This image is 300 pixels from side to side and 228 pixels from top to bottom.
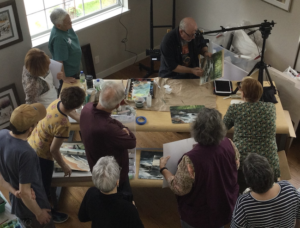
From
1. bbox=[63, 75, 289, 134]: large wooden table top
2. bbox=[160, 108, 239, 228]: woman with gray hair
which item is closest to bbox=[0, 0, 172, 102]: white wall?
bbox=[63, 75, 289, 134]: large wooden table top

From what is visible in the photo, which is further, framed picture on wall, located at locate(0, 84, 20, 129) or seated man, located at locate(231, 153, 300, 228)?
framed picture on wall, located at locate(0, 84, 20, 129)

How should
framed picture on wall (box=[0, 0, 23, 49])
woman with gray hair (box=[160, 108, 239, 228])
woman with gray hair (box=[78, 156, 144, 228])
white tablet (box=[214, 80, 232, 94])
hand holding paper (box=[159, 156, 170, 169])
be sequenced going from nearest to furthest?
woman with gray hair (box=[78, 156, 144, 228]), woman with gray hair (box=[160, 108, 239, 228]), hand holding paper (box=[159, 156, 170, 169]), white tablet (box=[214, 80, 232, 94]), framed picture on wall (box=[0, 0, 23, 49])

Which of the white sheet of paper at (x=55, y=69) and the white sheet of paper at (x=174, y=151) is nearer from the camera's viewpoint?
the white sheet of paper at (x=174, y=151)

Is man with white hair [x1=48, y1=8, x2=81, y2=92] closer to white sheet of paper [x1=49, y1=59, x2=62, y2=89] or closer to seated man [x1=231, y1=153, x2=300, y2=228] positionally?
white sheet of paper [x1=49, y1=59, x2=62, y2=89]

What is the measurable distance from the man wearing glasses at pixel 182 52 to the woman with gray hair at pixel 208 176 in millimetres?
1572

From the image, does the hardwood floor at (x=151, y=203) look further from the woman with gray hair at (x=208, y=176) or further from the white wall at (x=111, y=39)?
the white wall at (x=111, y=39)

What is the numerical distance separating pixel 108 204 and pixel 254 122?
1353 millimetres

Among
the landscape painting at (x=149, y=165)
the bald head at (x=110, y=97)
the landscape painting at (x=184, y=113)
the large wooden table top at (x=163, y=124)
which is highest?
the bald head at (x=110, y=97)

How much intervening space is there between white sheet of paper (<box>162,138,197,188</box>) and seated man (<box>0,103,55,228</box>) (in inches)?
36.7

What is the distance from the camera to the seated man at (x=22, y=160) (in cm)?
207

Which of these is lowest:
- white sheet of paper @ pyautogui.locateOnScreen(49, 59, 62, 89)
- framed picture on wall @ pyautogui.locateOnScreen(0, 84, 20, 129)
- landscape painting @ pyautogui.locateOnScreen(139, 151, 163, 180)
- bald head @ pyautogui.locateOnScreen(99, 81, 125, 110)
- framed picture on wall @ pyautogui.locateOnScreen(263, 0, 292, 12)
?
landscape painting @ pyautogui.locateOnScreen(139, 151, 163, 180)

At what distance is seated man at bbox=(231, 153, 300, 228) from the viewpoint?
6.23ft

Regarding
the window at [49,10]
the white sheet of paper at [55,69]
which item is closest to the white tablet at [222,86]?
the white sheet of paper at [55,69]

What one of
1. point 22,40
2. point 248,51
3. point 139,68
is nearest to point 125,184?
point 22,40
